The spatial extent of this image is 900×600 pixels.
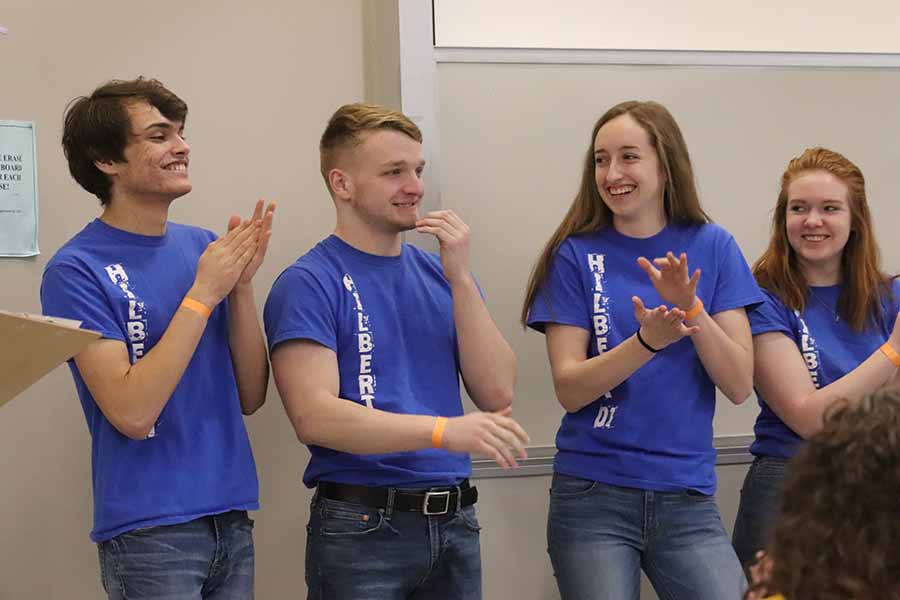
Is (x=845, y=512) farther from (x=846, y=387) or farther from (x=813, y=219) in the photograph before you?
(x=813, y=219)

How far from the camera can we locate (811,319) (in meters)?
2.85

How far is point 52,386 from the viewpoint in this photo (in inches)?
110

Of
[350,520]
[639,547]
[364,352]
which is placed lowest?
[639,547]

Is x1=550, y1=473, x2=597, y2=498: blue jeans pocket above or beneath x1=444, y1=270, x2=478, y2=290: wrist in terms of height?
beneath

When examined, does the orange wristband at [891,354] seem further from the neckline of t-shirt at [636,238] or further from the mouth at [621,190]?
the mouth at [621,190]

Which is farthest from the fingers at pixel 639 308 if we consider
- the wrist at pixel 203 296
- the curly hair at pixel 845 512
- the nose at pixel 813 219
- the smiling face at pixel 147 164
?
the curly hair at pixel 845 512


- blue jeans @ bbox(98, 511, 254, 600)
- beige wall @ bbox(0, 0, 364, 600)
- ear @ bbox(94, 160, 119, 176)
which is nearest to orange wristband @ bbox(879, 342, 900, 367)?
beige wall @ bbox(0, 0, 364, 600)

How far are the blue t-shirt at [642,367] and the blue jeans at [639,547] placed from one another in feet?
0.13

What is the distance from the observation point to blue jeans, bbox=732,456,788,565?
2762 millimetres

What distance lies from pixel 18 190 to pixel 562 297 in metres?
1.32

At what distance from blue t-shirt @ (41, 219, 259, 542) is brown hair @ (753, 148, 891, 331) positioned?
1395 mm

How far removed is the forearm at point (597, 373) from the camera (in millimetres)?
2414

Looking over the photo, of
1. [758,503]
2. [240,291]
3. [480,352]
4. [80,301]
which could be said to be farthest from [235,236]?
[758,503]

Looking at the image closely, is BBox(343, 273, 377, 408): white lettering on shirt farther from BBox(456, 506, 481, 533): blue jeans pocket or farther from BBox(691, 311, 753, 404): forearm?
BBox(691, 311, 753, 404): forearm
